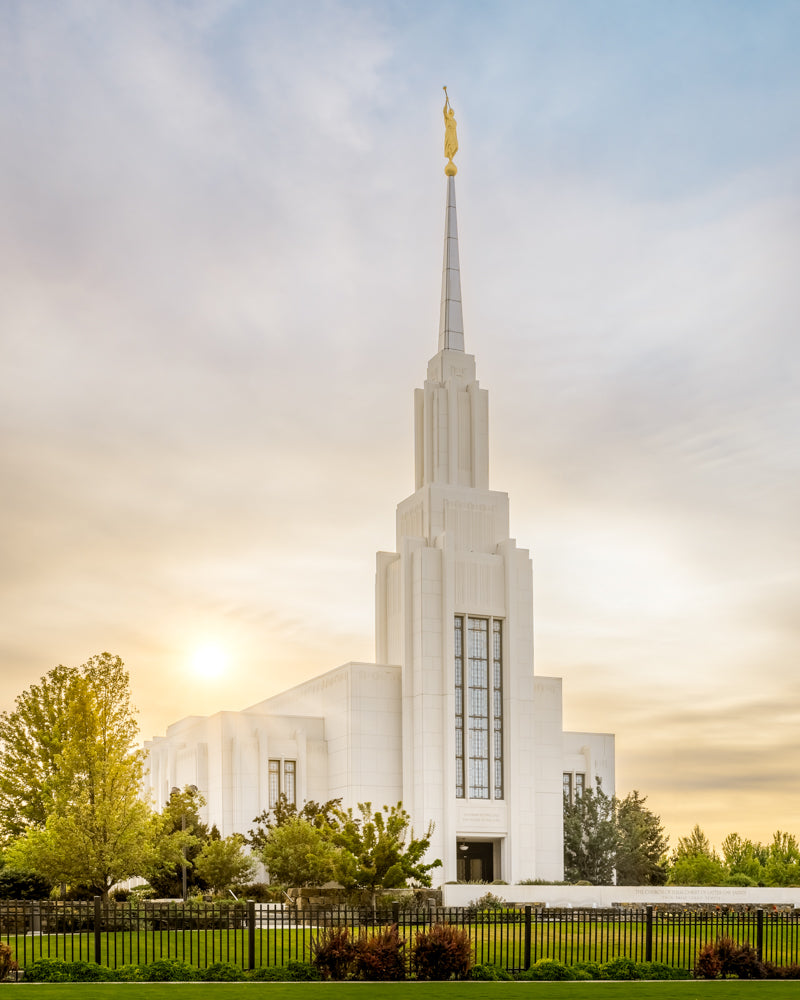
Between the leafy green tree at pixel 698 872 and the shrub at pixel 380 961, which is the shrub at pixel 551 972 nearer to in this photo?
the shrub at pixel 380 961

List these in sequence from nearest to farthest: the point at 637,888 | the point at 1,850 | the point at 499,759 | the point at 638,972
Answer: the point at 638,972
the point at 1,850
the point at 637,888
the point at 499,759

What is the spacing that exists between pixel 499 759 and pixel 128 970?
4095 cm

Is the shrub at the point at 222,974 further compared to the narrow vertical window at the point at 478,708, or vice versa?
the narrow vertical window at the point at 478,708

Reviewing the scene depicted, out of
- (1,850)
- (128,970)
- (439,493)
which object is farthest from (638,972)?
(439,493)

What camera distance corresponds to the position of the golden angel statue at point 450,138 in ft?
253

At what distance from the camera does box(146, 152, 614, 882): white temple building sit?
65000mm

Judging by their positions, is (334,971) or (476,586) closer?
(334,971)

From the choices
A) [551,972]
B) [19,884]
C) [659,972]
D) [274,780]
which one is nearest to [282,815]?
[274,780]

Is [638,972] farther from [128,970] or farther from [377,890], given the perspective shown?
[377,890]

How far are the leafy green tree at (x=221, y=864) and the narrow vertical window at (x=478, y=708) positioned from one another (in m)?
14.2

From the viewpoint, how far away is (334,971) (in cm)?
2648

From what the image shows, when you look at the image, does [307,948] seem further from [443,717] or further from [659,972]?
[443,717]

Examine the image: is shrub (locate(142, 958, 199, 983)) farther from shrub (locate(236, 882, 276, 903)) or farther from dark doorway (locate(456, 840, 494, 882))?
dark doorway (locate(456, 840, 494, 882))

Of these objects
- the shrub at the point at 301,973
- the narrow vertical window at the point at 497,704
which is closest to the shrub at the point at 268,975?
the shrub at the point at 301,973
